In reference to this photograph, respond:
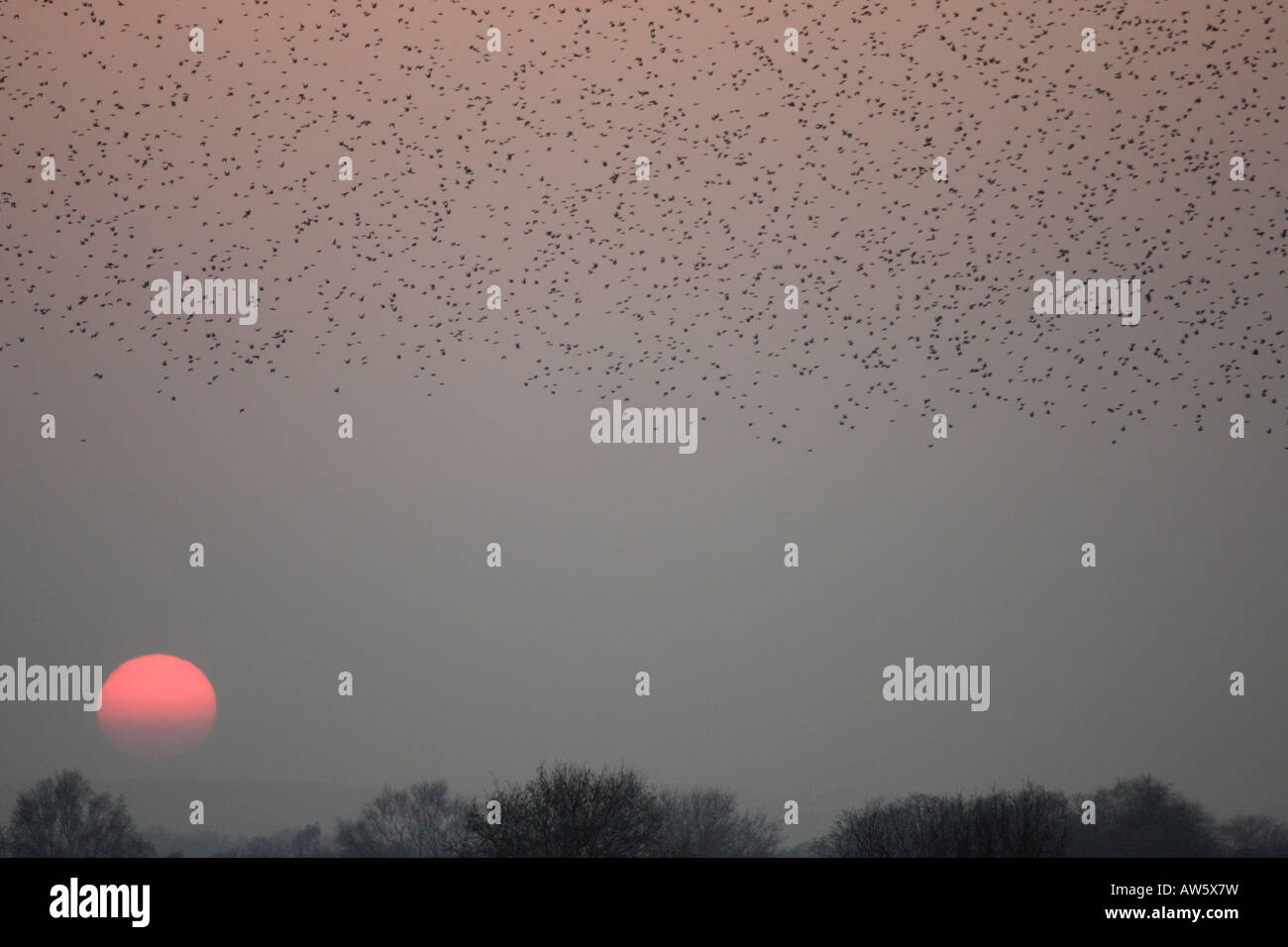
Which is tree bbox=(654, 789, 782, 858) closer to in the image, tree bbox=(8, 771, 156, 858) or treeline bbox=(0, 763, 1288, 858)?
treeline bbox=(0, 763, 1288, 858)

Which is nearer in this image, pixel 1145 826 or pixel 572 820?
pixel 572 820

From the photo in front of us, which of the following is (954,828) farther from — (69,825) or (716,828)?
(69,825)

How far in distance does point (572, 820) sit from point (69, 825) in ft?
61.7

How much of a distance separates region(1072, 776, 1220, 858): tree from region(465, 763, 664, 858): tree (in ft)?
43.9

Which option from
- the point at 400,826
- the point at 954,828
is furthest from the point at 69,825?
the point at 954,828

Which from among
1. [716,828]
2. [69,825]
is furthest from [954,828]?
[69,825]

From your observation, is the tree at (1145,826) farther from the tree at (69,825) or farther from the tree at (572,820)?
the tree at (69,825)

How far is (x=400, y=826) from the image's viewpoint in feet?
134
